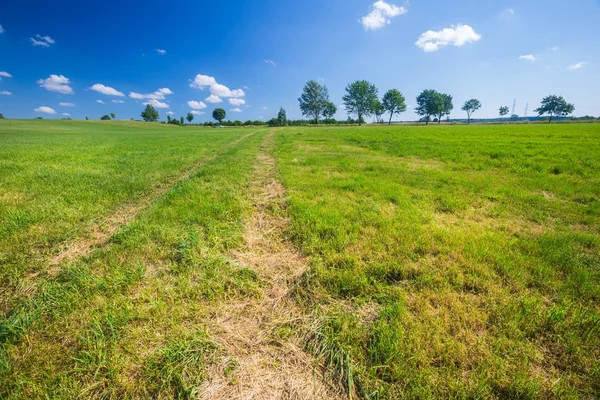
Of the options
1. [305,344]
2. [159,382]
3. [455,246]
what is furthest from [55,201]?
[455,246]

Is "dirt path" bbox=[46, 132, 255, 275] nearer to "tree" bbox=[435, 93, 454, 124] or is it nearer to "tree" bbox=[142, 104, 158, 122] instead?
"tree" bbox=[435, 93, 454, 124]

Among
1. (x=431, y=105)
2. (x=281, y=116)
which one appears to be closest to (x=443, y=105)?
(x=431, y=105)

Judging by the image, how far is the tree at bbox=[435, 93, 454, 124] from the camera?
102 metres

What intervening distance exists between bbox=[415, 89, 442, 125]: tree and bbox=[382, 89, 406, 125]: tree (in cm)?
1381

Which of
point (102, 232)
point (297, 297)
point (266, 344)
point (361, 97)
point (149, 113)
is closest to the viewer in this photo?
point (266, 344)

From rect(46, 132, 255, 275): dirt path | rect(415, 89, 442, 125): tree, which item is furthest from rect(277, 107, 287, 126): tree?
rect(46, 132, 255, 275): dirt path

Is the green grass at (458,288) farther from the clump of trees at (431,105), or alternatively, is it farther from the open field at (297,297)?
the clump of trees at (431,105)

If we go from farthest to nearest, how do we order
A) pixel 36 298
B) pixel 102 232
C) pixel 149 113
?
pixel 149 113 < pixel 102 232 < pixel 36 298

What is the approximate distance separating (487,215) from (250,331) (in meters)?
5.79

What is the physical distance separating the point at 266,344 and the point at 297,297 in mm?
706

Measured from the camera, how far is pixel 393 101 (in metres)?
100

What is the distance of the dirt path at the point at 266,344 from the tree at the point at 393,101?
113433 mm

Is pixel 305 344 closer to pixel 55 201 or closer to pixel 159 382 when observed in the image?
pixel 159 382

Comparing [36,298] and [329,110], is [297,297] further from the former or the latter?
[329,110]
